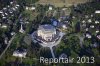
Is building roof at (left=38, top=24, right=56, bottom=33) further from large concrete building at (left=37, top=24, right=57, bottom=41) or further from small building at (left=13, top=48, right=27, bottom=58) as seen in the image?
small building at (left=13, top=48, right=27, bottom=58)

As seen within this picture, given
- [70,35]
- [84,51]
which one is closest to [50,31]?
[70,35]

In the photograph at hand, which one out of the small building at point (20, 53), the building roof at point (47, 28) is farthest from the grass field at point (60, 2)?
the small building at point (20, 53)

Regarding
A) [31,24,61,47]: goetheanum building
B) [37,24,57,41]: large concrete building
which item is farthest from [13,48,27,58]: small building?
[37,24,57,41]: large concrete building

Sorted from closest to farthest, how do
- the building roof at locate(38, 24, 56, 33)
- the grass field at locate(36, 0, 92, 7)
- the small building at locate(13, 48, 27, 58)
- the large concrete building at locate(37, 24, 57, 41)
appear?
the small building at locate(13, 48, 27, 58)
the large concrete building at locate(37, 24, 57, 41)
the building roof at locate(38, 24, 56, 33)
the grass field at locate(36, 0, 92, 7)

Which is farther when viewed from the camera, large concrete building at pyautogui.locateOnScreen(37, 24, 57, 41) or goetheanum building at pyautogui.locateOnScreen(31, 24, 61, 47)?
large concrete building at pyautogui.locateOnScreen(37, 24, 57, 41)

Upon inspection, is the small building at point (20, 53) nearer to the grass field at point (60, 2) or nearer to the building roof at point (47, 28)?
the building roof at point (47, 28)

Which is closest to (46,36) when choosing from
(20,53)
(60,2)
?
(20,53)

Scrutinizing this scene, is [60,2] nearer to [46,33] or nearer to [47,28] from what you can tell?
[47,28]

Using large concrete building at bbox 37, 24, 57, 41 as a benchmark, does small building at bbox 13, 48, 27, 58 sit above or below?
below

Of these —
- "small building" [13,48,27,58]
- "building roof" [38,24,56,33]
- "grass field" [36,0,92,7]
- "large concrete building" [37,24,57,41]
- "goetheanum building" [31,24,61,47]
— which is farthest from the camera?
"grass field" [36,0,92,7]
